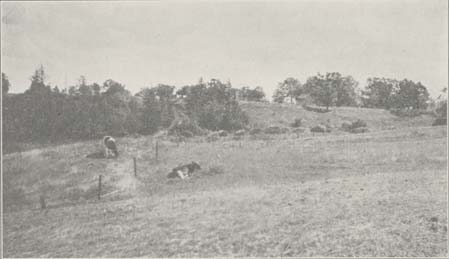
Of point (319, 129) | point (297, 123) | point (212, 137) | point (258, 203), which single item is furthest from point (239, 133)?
point (297, 123)

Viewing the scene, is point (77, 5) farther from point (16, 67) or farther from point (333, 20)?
point (333, 20)

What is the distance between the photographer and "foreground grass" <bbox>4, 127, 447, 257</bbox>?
293 inches

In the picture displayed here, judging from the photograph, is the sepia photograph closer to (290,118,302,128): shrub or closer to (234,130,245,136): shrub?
(234,130,245,136): shrub

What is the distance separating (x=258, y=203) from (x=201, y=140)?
2.50m

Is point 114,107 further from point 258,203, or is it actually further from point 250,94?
point 258,203

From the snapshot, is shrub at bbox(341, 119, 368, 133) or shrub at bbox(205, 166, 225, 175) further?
shrub at bbox(341, 119, 368, 133)

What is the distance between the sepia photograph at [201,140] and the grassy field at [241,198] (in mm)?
36

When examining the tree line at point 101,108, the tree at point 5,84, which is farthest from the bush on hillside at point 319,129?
the tree at point 5,84

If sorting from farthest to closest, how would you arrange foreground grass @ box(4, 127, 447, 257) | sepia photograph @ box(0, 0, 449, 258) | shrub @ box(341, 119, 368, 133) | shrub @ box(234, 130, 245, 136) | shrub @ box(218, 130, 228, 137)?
shrub @ box(341, 119, 368, 133), shrub @ box(234, 130, 245, 136), shrub @ box(218, 130, 228, 137), sepia photograph @ box(0, 0, 449, 258), foreground grass @ box(4, 127, 447, 257)

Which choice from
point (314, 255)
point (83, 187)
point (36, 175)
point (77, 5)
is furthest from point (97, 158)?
point (314, 255)

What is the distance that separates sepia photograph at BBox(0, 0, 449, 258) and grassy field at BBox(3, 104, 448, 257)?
1.4 inches

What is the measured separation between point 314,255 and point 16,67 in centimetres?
689

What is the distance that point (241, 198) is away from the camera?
930 centimetres

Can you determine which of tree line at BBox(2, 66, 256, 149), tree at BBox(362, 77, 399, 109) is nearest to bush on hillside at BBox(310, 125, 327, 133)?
tree at BBox(362, 77, 399, 109)
